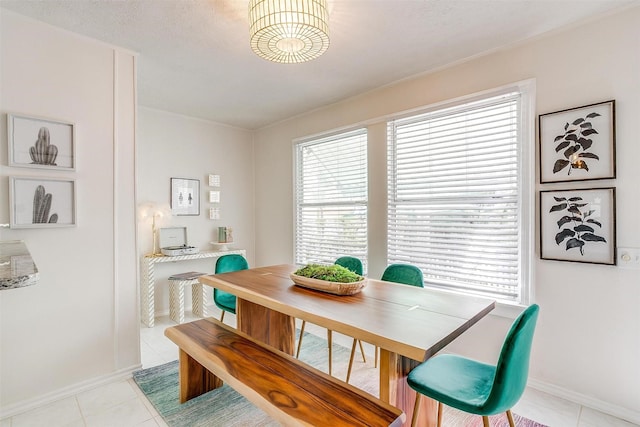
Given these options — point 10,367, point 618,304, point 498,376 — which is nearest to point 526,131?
point 618,304

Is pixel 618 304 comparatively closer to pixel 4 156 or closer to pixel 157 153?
pixel 4 156

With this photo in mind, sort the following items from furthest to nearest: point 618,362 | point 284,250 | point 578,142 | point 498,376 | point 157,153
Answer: point 284,250
point 157,153
point 578,142
point 618,362
point 498,376

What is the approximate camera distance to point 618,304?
2.06 meters

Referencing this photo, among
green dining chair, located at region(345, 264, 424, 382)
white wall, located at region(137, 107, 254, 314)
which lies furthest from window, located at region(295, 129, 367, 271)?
white wall, located at region(137, 107, 254, 314)

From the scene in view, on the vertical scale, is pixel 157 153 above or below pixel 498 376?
above

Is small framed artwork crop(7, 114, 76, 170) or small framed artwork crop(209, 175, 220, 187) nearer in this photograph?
small framed artwork crop(7, 114, 76, 170)

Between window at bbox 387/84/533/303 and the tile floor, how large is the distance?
737 mm

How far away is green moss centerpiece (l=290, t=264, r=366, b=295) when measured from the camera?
2.06 meters

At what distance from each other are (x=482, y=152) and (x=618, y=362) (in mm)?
1708

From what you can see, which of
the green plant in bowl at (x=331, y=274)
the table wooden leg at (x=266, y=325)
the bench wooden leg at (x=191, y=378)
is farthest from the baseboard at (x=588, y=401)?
the bench wooden leg at (x=191, y=378)

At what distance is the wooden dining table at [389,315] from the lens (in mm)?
1418

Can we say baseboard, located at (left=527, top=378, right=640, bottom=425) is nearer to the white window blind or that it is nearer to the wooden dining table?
the white window blind

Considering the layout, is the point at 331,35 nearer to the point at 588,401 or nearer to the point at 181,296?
the point at 588,401

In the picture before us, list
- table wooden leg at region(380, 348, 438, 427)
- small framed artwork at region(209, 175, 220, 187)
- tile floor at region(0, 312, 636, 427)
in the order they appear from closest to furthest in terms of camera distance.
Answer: table wooden leg at region(380, 348, 438, 427), tile floor at region(0, 312, 636, 427), small framed artwork at region(209, 175, 220, 187)
